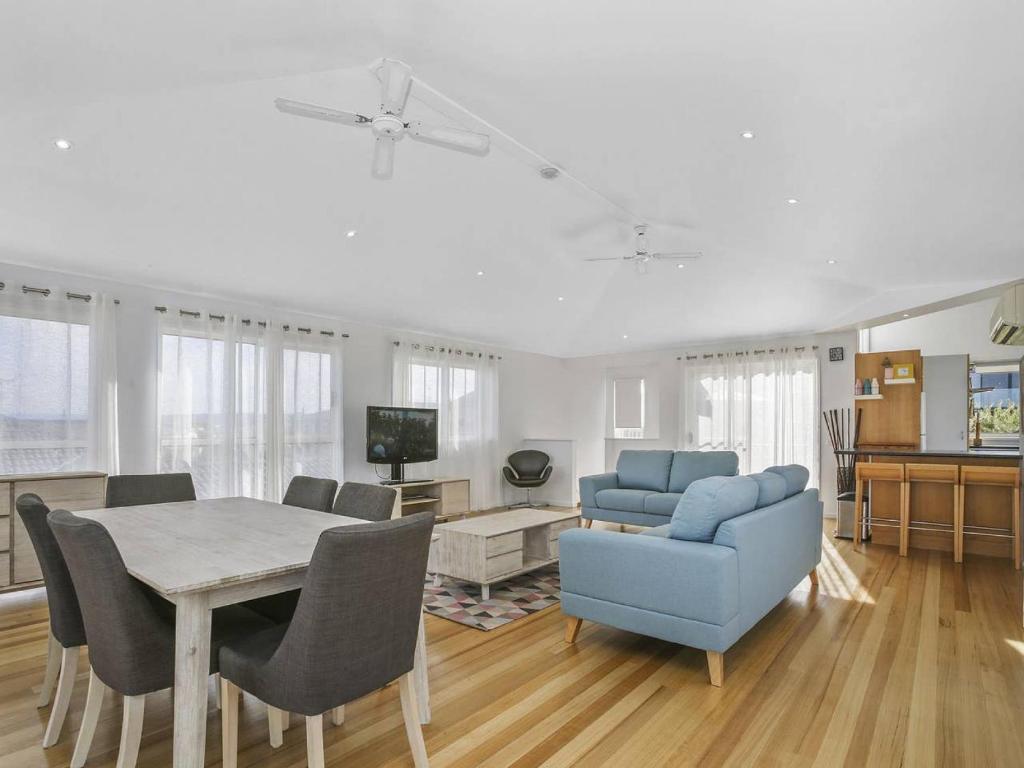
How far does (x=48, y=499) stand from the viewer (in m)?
4.16

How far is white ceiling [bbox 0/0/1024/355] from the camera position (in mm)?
2203

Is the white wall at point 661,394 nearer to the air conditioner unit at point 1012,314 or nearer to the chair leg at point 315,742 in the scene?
the air conditioner unit at point 1012,314

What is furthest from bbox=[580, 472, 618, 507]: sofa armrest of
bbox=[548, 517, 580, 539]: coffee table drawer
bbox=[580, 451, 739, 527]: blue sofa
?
bbox=[548, 517, 580, 539]: coffee table drawer

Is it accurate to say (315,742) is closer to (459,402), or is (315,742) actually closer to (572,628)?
(572,628)

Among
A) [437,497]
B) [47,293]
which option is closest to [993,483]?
[437,497]

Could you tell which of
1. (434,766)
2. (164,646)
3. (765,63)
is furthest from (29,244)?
(765,63)

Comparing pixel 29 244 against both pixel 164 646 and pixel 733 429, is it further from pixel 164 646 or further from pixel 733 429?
pixel 733 429

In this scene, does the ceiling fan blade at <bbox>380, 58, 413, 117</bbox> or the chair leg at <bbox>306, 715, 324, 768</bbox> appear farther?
the ceiling fan blade at <bbox>380, 58, 413, 117</bbox>

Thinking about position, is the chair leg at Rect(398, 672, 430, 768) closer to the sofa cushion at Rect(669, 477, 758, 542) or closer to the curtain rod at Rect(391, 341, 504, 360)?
the sofa cushion at Rect(669, 477, 758, 542)

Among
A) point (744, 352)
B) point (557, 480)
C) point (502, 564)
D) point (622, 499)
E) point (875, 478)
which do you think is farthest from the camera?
point (557, 480)

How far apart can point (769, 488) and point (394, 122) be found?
9.38ft

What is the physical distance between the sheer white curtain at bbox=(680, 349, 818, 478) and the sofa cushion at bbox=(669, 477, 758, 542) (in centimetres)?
507

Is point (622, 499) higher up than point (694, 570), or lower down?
lower down

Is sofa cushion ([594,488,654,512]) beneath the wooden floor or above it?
above
